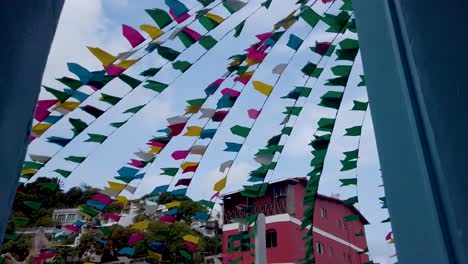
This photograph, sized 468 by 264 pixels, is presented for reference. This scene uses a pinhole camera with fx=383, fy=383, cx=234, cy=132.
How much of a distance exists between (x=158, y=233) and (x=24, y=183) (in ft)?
3.99

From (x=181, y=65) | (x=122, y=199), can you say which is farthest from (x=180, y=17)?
(x=122, y=199)

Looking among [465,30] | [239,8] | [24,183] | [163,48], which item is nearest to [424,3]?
[465,30]

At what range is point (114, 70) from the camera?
2.91 metres

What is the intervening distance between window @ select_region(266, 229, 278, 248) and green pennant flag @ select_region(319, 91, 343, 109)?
17.0 metres

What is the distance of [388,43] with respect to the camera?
6.27 feet

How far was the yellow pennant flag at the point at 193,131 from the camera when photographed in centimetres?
345

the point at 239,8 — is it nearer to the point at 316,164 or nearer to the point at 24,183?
the point at 316,164

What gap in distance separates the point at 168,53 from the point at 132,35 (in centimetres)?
34

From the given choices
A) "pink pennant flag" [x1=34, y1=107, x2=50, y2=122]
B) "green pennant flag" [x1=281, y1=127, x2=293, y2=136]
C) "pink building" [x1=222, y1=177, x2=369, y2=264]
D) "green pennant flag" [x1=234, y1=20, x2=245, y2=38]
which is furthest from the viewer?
"pink building" [x1=222, y1=177, x2=369, y2=264]

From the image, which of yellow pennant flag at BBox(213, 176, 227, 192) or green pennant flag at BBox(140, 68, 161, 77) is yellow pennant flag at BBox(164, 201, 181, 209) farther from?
green pennant flag at BBox(140, 68, 161, 77)

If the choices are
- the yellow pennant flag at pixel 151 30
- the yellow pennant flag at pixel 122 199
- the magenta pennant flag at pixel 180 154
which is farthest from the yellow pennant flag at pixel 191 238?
the yellow pennant flag at pixel 151 30

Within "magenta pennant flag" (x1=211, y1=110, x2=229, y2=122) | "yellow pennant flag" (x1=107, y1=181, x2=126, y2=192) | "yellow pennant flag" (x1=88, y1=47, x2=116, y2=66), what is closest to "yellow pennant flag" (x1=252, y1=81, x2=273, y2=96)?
"magenta pennant flag" (x1=211, y1=110, x2=229, y2=122)

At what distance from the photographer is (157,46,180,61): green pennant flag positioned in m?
3.02

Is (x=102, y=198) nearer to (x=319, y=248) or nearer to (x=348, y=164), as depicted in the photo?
(x=348, y=164)
